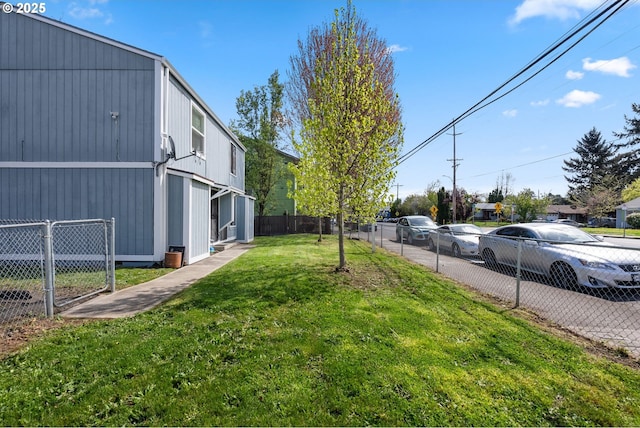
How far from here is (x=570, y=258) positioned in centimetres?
659

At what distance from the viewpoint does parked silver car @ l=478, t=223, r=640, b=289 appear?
19.8 ft

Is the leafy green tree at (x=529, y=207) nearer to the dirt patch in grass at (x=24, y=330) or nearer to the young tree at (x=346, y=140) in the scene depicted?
the young tree at (x=346, y=140)

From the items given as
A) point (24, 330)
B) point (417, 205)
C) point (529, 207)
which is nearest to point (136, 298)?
point (24, 330)

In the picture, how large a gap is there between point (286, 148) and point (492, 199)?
58.6m

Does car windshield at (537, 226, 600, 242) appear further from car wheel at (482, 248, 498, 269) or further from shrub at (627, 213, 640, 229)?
shrub at (627, 213, 640, 229)

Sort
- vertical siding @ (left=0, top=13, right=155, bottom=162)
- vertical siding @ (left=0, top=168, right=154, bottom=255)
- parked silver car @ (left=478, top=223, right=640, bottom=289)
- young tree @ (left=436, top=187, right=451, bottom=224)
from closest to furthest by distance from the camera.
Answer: parked silver car @ (left=478, top=223, right=640, bottom=289) → vertical siding @ (left=0, top=168, right=154, bottom=255) → vertical siding @ (left=0, top=13, right=155, bottom=162) → young tree @ (left=436, top=187, right=451, bottom=224)

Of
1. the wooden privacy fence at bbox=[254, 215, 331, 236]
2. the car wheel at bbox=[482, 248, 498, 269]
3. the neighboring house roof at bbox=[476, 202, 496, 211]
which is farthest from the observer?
the neighboring house roof at bbox=[476, 202, 496, 211]

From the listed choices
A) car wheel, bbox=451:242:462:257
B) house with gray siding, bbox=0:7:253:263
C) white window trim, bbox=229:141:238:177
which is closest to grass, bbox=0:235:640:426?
house with gray siding, bbox=0:7:253:263

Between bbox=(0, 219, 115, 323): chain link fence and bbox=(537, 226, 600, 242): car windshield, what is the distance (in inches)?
383

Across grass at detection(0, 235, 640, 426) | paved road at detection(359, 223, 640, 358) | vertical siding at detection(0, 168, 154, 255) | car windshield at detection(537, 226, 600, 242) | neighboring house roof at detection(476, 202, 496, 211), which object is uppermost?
neighboring house roof at detection(476, 202, 496, 211)

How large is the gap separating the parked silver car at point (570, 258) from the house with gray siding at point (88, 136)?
8628 mm

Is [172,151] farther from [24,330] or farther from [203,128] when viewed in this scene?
[24,330]

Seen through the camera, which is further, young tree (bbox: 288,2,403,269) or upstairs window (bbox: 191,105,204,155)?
upstairs window (bbox: 191,105,204,155)

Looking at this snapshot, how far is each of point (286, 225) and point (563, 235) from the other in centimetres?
1806
